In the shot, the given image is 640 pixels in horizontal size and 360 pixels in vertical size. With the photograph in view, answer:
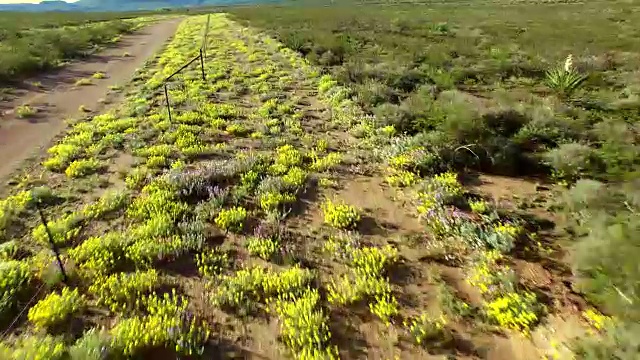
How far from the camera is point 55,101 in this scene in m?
15.1

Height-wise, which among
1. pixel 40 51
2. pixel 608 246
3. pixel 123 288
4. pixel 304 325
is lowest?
pixel 304 325

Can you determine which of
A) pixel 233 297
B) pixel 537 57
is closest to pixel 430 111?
pixel 233 297

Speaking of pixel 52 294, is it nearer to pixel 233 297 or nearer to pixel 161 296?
pixel 161 296

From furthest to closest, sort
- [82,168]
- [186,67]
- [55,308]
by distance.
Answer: [186,67], [82,168], [55,308]

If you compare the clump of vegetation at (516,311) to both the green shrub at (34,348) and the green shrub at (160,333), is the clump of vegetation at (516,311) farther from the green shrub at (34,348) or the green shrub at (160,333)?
the green shrub at (34,348)

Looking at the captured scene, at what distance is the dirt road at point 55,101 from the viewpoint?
10.4m

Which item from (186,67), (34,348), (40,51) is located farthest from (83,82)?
(34,348)

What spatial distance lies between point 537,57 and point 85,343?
21.0m

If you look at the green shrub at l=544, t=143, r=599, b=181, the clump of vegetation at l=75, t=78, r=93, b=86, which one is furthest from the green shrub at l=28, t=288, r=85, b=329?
the clump of vegetation at l=75, t=78, r=93, b=86

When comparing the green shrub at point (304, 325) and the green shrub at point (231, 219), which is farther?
the green shrub at point (231, 219)

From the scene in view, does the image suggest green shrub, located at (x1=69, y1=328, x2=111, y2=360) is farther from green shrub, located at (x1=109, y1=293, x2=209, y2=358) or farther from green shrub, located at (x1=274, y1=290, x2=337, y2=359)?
green shrub, located at (x1=274, y1=290, x2=337, y2=359)

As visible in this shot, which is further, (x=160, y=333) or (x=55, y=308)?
(x=55, y=308)

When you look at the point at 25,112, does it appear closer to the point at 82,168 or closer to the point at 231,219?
the point at 82,168

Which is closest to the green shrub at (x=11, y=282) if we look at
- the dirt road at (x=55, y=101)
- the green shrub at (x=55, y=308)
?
the green shrub at (x=55, y=308)
